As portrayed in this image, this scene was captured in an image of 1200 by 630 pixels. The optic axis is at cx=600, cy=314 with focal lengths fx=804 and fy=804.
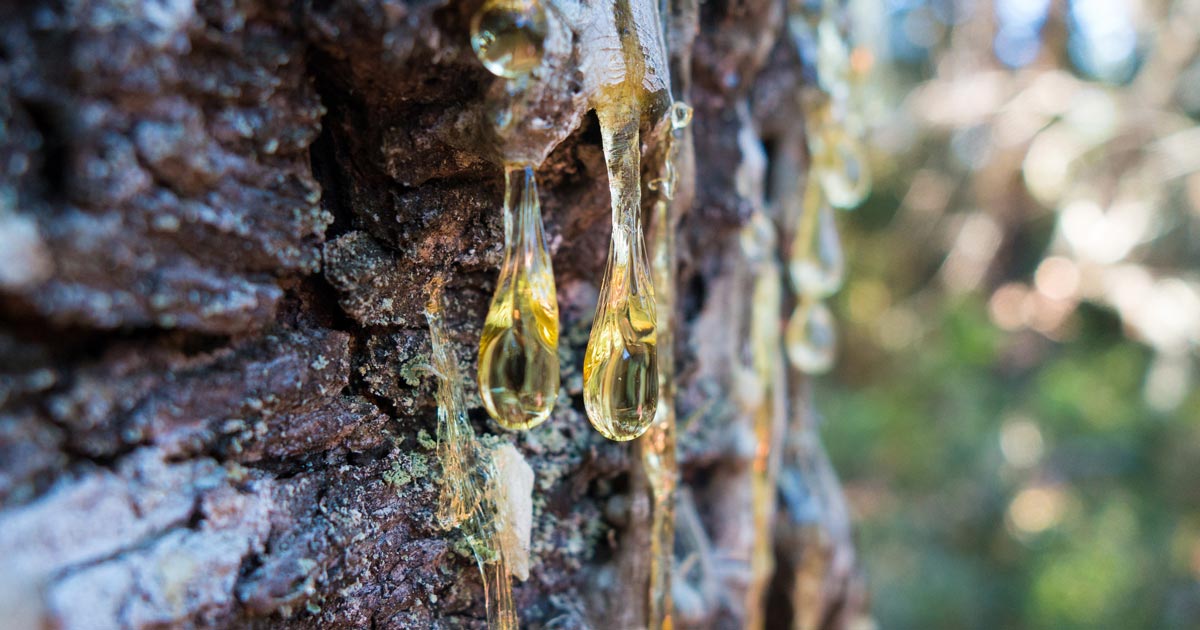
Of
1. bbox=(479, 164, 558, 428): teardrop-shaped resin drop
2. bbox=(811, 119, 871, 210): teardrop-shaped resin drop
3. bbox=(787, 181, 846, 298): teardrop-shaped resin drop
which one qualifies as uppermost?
bbox=(811, 119, 871, 210): teardrop-shaped resin drop

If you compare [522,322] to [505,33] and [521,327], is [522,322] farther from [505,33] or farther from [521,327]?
[505,33]

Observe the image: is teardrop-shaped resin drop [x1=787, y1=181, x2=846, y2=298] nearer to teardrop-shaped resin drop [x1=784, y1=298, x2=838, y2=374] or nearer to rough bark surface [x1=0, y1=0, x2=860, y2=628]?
teardrop-shaped resin drop [x1=784, y1=298, x2=838, y2=374]

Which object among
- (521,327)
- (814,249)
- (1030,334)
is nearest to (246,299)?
(521,327)

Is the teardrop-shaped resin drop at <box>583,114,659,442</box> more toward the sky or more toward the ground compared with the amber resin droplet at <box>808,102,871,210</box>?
more toward the ground

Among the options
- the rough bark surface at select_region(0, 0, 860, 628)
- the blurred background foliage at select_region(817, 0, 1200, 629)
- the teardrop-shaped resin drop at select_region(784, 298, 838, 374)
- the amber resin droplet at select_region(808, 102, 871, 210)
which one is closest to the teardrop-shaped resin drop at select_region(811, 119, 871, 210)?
the amber resin droplet at select_region(808, 102, 871, 210)

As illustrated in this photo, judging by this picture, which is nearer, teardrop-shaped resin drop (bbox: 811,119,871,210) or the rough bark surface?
the rough bark surface

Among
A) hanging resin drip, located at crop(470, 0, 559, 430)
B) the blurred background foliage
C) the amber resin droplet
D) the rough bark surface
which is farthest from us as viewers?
the blurred background foliage

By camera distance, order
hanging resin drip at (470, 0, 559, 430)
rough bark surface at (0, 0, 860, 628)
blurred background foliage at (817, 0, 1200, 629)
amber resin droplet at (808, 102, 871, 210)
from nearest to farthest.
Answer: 1. rough bark surface at (0, 0, 860, 628)
2. hanging resin drip at (470, 0, 559, 430)
3. amber resin droplet at (808, 102, 871, 210)
4. blurred background foliage at (817, 0, 1200, 629)
